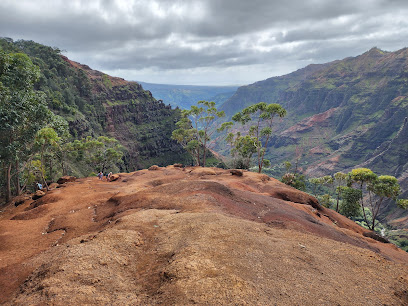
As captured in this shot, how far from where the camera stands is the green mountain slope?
3740 inches

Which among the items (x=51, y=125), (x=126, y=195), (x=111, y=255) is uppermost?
(x=51, y=125)

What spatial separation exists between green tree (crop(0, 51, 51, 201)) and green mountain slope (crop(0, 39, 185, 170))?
201 ft

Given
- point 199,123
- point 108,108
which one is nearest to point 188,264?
point 199,123

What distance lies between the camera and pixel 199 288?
335 inches

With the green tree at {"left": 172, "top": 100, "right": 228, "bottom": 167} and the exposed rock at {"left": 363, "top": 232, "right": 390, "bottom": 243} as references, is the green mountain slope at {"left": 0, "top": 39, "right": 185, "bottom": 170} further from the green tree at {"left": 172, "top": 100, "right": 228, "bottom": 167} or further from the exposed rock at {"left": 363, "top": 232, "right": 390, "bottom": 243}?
the exposed rock at {"left": 363, "top": 232, "right": 390, "bottom": 243}

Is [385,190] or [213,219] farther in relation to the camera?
[385,190]

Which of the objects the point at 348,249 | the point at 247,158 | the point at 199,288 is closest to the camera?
the point at 199,288

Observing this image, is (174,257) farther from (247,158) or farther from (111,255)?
(247,158)

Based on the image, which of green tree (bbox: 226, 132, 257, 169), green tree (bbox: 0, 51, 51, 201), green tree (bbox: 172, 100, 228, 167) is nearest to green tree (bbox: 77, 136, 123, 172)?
green tree (bbox: 172, 100, 228, 167)

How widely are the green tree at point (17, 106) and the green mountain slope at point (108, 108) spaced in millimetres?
61220

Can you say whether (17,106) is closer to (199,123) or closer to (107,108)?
(199,123)

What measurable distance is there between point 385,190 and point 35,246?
4917cm

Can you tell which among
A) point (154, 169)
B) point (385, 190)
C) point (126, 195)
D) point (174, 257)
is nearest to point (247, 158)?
point (154, 169)

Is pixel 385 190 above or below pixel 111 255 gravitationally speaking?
below
